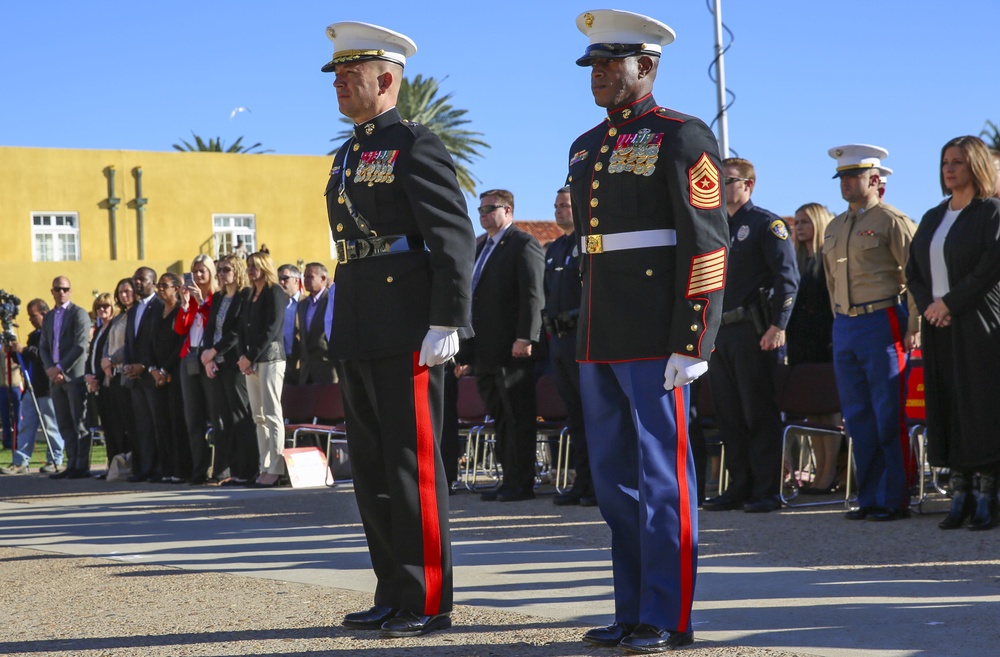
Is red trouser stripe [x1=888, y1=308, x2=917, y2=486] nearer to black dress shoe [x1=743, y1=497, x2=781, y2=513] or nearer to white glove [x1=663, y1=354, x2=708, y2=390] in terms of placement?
black dress shoe [x1=743, y1=497, x2=781, y2=513]

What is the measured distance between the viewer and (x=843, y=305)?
8109mm

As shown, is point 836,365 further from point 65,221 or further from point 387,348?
point 65,221

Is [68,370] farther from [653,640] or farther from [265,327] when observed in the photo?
[653,640]

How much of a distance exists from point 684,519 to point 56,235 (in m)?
36.7

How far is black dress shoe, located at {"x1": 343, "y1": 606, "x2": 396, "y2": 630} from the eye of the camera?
15.8 ft

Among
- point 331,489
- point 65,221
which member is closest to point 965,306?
point 331,489

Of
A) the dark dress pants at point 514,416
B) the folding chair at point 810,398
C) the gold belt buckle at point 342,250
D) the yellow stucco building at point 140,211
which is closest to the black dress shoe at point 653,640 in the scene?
the gold belt buckle at point 342,250

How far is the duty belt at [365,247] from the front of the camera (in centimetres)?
493

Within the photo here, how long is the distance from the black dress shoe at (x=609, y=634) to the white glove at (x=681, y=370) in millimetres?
808

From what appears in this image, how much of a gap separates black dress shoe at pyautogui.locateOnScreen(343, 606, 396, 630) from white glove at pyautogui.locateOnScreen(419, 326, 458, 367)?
912 millimetres

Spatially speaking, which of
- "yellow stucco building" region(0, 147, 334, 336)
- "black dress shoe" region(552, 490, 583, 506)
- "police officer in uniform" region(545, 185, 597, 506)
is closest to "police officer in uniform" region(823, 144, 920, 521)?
"police officer in uniform" region(545, 185, 597, 506)

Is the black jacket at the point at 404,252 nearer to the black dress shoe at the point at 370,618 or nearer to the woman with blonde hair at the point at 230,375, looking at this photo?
the black dress shoe at the point at 370,618

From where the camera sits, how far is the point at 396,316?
4871 mm

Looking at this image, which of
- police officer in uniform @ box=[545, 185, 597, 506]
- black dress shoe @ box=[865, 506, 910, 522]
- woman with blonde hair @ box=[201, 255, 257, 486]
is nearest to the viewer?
black dress shoe @ box=[865, 506, 910, 522]
